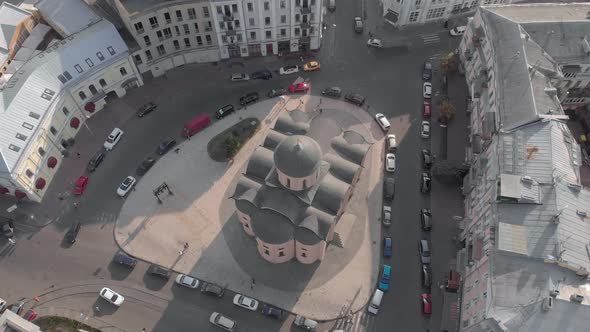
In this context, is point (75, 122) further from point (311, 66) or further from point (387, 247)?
point (387, 247)

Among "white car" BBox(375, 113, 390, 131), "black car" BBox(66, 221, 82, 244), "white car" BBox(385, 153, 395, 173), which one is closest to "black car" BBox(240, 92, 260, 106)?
"white car" BBox(375, 113, 390, 131)

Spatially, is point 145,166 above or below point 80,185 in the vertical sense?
above

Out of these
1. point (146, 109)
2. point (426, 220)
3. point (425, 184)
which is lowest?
point (426, 220)

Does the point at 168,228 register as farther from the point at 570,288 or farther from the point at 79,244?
the point at 570,288

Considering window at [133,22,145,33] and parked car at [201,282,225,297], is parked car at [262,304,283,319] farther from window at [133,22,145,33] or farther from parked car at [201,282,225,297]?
window at [133,22,145,33]

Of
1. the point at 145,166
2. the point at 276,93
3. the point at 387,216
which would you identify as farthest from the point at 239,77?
the point at 387,216

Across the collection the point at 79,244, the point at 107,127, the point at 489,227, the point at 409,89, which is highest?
the point at 409,89

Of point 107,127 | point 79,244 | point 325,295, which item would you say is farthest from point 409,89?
point 79,244
